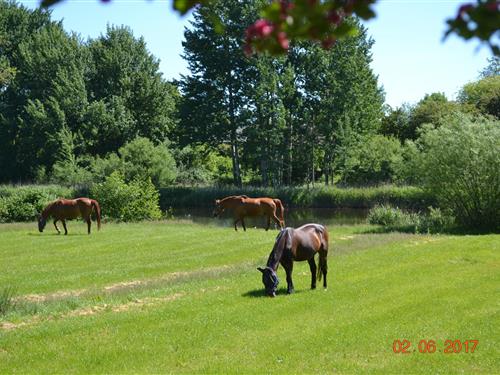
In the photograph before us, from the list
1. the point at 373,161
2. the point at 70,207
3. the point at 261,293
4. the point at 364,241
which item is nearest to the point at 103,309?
the point at 261,293

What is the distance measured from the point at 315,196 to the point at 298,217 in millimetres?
8009

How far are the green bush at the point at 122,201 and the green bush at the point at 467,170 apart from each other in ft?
60.3

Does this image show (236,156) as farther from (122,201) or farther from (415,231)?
(415,231)

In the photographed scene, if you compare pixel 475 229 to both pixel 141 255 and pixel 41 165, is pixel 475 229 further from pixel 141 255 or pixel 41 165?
pixel 41 165

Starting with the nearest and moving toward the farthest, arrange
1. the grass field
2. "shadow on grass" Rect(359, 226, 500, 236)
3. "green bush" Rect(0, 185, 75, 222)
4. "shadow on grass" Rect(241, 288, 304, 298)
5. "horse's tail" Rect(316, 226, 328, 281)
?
the grass field → "shadow on grass" Rect(241, 288, 304, 298) → "horse's tail" Rect(316, 226, 328, 281) → "shadow on grass" Rect(359, 226, 500, 236) → "green bush" Rect(0, 185, 75, 222)

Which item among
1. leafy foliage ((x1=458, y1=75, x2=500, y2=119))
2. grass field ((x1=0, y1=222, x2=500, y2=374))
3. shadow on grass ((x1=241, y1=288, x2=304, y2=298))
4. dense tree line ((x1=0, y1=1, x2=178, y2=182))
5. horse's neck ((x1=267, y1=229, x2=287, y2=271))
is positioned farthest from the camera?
leafy foliage ((x1=458, y1=75, x2=500, y2=119))

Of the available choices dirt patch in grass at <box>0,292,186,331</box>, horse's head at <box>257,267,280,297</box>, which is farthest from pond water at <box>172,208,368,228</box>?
horse's head at <box>257,267,280,297</box>

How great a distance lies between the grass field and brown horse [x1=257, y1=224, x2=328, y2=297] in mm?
413

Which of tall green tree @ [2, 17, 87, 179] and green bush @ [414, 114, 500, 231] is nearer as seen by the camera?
green bush @ [414, 114, 500, 231]

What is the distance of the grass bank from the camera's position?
1770 inches

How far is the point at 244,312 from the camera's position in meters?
12.1

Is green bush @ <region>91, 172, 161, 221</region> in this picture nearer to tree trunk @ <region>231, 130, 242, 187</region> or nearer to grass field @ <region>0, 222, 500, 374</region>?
grass field @ <region>0, 222, 500, 374</region>

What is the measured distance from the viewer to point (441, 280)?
15078 millimetres

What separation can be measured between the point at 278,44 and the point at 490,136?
27.5m
